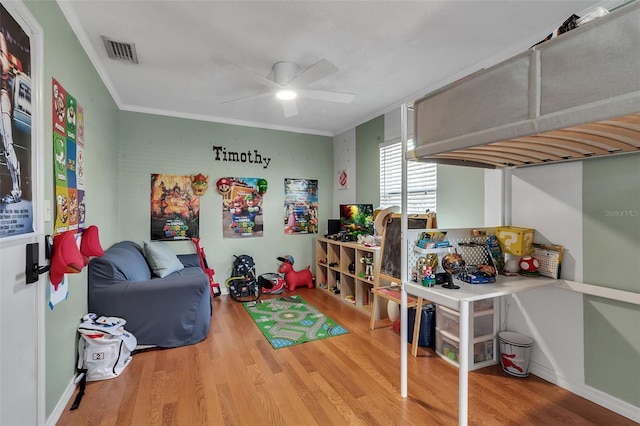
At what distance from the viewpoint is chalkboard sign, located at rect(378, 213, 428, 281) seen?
2885mm

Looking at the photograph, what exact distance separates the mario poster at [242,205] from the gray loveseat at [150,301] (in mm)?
1595

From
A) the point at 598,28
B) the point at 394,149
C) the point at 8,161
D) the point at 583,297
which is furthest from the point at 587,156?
the point at 8,161

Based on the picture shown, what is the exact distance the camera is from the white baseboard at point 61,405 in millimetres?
1673

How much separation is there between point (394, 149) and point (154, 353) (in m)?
3.40

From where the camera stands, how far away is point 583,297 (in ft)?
6.52

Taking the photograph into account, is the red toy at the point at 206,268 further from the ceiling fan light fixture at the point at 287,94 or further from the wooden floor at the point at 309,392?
the ceiling fan light fixture at the point at 287,94

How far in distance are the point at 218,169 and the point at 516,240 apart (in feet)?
12.2

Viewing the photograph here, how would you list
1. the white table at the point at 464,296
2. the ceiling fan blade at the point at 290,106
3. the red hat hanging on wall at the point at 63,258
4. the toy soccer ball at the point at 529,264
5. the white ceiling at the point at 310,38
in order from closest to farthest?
1. the white table at the point at 464,296
2. the red hat hanging on wall at the point at 63,258
3. the white ceiling at the point at 310,38
4. the toy soccer ball at the point at 529,264
5. the ceiling fan blade at the point at 290,106

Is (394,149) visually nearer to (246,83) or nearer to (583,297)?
(246,83)

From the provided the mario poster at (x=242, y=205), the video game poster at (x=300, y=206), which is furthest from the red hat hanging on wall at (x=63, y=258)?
the video game poster at (x=300, y=206)

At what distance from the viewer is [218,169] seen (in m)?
4.27

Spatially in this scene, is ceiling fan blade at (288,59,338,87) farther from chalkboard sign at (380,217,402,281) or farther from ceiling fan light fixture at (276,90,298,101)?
chalkboard sign at (380,217,402,281)

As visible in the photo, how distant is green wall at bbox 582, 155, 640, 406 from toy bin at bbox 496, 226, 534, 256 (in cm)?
31

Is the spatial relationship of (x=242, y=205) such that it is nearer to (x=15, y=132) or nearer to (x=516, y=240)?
(x=15, y=132)
